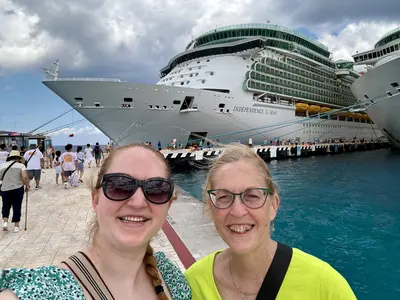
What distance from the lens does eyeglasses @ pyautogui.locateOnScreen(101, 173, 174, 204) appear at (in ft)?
4.20

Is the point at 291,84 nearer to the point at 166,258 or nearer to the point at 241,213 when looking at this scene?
the point at 241,213

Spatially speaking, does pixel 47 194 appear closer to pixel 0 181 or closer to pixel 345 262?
pixel 0 181

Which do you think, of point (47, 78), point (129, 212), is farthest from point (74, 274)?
point (47, 78)

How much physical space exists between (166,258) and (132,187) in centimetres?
43

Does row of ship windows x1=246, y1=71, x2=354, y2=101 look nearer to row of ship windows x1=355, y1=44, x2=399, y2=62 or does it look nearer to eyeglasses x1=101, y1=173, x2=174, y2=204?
row of ship windows x1=355, y1=44, x2=399, y2=62

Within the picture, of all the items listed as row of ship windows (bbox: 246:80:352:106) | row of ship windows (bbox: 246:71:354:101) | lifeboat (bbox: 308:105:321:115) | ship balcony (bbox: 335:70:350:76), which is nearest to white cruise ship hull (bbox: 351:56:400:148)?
row of ship windows (bbox: 246:80:352:106)

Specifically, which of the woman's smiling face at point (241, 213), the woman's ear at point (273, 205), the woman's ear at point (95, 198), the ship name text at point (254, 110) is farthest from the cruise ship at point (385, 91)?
the woman's ear at point (95, 198)

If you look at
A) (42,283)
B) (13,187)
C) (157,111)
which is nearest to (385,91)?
(157,111)

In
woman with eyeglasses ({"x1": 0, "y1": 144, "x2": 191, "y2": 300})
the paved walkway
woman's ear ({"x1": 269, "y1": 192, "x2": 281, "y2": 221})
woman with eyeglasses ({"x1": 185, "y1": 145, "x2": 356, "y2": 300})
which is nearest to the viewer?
woman with eyeglasses ({"x1": 0, "y1": 144, "x2": 191, "y2": 300})

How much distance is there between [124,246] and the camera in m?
1.20

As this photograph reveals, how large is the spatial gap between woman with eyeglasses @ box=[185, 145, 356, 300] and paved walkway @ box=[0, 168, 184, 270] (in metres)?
1.35

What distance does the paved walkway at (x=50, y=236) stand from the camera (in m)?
4.34

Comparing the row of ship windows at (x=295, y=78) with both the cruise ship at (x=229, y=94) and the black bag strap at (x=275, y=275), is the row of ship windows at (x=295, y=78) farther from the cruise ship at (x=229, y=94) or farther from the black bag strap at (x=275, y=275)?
the black bag strap at (x=275, y=275)

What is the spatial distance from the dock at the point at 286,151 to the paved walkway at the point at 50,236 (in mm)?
6933
